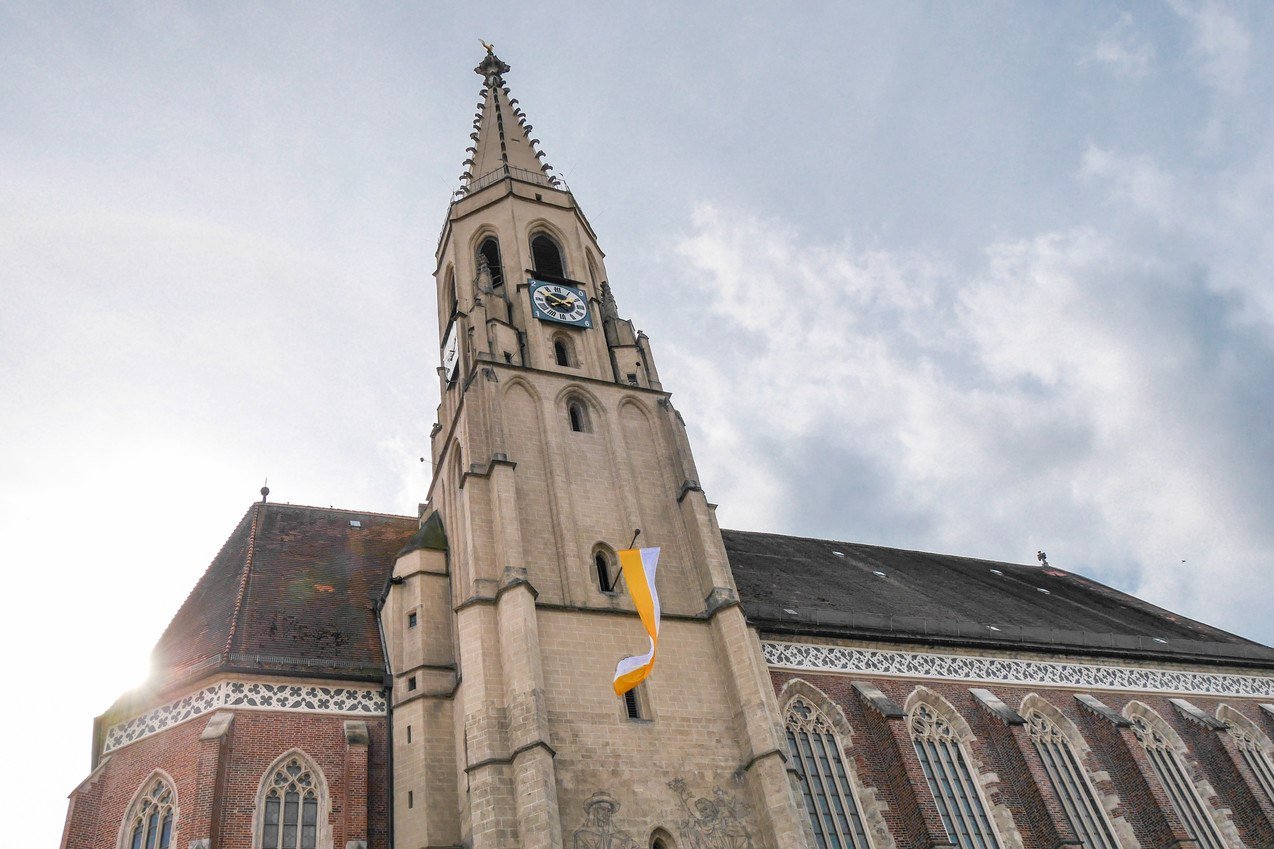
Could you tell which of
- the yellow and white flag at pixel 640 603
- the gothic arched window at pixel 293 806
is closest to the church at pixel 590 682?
the gothic arched window at pixel 293 806

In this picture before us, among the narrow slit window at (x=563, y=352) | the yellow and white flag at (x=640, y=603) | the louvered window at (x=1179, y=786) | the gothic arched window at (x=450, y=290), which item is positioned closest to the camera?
the yellow and white flag at (x=640, y=603)

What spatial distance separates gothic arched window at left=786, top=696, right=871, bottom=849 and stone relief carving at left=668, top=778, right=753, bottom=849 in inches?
77.1

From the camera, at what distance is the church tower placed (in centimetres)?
2000

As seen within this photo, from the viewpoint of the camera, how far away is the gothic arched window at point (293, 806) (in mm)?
19312

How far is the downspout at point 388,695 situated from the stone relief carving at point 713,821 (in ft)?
19.1

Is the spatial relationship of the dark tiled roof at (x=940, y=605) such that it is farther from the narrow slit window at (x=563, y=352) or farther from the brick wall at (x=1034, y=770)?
the narrow slit window at (x=563, y=352)

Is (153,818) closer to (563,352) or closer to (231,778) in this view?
(231,778)

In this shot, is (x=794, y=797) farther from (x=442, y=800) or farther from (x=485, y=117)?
(x=485, y=117)

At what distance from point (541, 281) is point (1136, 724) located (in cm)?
2260

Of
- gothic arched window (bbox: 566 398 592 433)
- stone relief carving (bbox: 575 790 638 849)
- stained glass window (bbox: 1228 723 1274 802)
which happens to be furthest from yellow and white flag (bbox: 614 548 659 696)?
stained glass window (bbox: 1228 723 1274 802)

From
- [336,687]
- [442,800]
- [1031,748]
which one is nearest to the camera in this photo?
[442,800]

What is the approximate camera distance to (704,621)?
79.4ft

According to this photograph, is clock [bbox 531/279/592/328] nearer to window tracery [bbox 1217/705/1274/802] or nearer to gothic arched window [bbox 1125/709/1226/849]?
gothic arched window [bbox 1125/709/1226/849]

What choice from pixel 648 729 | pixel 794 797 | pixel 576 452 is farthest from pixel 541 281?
pixel 794 797
